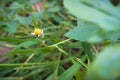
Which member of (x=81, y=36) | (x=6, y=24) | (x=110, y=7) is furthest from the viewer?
(x=6, y=24)

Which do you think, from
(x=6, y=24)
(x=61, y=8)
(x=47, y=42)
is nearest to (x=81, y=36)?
(x=47, y=42)

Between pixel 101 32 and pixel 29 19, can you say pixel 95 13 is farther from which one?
pixel 29 19

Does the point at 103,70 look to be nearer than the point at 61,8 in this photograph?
Yes

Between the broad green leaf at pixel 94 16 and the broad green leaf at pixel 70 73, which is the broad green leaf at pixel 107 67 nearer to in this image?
the broad green leaf at pixel 94 16

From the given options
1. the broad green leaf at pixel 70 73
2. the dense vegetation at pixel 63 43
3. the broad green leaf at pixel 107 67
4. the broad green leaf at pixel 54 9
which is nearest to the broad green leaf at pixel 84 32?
the dense vegetation at pixel 63 43

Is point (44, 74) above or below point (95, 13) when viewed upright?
below

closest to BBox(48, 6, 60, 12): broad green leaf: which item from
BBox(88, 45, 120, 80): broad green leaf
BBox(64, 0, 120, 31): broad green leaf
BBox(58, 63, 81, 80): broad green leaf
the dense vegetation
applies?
the dense vegetation

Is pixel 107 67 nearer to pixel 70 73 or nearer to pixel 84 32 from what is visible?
pixel 84 32
